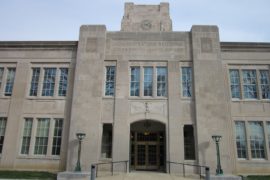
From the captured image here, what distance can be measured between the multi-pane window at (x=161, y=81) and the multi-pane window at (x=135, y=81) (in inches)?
61.2

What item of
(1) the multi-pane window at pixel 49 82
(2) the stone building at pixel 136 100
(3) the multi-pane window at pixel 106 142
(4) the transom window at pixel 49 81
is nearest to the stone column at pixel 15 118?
(2) the stone building at pixel 136 100

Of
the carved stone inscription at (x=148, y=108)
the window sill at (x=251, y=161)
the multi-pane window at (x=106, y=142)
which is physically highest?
the carved stone inscription at (x=148, y=108)

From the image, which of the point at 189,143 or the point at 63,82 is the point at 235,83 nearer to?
the point at 189,143

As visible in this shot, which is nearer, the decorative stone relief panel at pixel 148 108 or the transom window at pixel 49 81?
the decorative stone relief panel at pixel 148 108

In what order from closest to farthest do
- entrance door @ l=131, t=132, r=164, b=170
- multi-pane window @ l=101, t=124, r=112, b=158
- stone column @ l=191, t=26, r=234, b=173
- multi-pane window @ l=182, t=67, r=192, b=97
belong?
1. stone column @ l=191, t=26, r=234, b=173
2. multi-pane window @ l=101, t=124, r=112, b=158
3. multi-pane window @ l=182, t=67, r=192, b=97
4. entrance door @ l=131, t=132, r=164, b=170

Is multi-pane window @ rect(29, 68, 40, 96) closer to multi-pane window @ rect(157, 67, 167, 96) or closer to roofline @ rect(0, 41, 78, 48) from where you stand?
roofline @ rect(0, 41, 78, 48)

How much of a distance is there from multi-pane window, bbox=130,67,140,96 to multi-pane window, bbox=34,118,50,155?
269 inches

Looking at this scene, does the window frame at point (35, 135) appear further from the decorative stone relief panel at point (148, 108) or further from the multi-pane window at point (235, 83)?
the multi-pane window at point (235, 83)

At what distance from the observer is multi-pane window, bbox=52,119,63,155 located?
1770 centimetres

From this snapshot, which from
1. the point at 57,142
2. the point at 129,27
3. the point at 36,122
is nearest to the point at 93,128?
the point at 57,142

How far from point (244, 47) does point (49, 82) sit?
15.9 metres

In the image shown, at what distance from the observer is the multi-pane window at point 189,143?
57.7 ft

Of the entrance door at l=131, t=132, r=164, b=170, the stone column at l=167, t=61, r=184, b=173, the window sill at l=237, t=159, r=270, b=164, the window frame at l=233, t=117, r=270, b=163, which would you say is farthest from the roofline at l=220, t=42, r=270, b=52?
the entrance door at l=131, t=132, r=164, b=170

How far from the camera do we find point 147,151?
18828 mm
